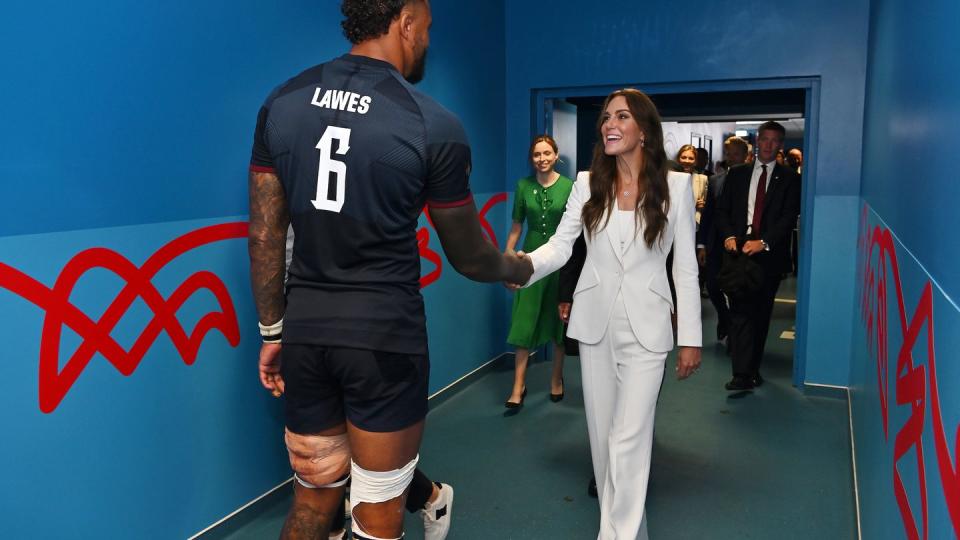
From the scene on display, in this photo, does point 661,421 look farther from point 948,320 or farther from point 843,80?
point 948,320

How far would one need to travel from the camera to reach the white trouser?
249 cm

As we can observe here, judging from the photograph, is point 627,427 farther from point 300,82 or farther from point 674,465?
point 300,82

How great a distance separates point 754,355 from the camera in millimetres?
4672

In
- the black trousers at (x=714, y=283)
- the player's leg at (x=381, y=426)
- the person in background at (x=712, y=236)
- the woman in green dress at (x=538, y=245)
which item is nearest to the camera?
the player's leg at (x=381, y=426)

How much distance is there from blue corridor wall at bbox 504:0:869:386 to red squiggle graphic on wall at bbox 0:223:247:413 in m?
2.95

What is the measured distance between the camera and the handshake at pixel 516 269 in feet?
6.80

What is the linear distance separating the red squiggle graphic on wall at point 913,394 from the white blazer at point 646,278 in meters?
0.59

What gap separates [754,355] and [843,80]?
67.4 inches

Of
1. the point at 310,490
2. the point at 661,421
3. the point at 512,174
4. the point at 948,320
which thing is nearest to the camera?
the point at 948,320

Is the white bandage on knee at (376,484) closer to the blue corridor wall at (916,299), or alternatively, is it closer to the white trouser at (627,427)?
the white trouser at (627,427)

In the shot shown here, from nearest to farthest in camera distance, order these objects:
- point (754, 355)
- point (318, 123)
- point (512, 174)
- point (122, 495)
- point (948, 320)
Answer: point (948, 320), point (318, 123), point (122, 495), point (754, 355), point (512, 174)

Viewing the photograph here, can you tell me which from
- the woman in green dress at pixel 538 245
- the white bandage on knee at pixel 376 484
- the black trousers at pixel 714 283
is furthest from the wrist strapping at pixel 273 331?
the black trousers at pixel 714 283

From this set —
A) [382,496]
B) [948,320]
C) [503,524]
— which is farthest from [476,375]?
[948,320]

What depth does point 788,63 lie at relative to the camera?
175 inches
